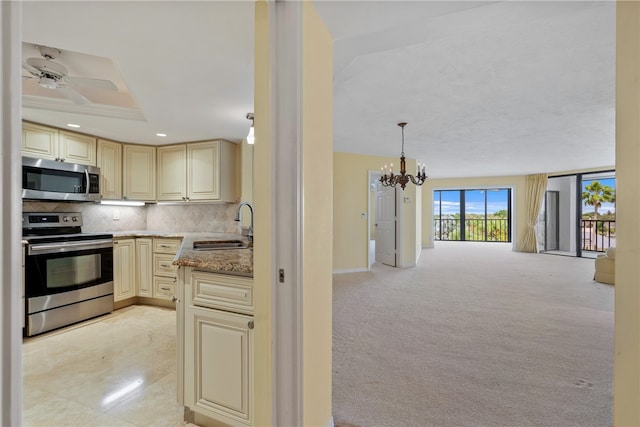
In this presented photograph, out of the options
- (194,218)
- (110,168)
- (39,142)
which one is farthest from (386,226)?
(39,142)

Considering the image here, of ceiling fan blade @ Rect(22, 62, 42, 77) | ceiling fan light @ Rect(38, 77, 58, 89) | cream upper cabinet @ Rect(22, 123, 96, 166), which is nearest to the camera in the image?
ceiling fan blade @ Rect(22, 62, 42, 77)

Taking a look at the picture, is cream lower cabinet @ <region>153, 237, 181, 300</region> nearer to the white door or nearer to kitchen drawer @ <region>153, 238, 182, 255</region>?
kitchen drawer @ <region>153, 238, 182, 255</region>

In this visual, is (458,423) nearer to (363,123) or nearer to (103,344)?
(103,344)

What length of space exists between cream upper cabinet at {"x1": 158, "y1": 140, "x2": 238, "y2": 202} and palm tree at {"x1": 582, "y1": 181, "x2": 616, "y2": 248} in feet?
29.7

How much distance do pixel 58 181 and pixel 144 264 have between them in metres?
1.26

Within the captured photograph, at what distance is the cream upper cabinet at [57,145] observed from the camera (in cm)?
302

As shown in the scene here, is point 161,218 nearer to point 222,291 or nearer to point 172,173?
point 172,173

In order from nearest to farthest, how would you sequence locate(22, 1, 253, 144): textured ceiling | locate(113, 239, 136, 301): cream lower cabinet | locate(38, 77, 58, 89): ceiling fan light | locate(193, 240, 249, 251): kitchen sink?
locate(22, 1, 253, 144): textured ceiling, locate(38, 77, 58, 89): ceiling fan light, locate(193, 240, 249, 251): kitchen sink, locate(113, 239, 136, 301): cream lower cabinet

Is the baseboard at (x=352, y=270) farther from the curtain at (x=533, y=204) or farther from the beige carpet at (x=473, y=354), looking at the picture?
the curtain at (x=533, y=204)

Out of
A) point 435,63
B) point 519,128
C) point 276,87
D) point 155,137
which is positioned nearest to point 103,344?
point 155,137

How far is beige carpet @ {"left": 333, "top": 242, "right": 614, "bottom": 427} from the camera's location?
176cm

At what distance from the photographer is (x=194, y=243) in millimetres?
2527

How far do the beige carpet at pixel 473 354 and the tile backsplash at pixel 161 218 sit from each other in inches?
76.3

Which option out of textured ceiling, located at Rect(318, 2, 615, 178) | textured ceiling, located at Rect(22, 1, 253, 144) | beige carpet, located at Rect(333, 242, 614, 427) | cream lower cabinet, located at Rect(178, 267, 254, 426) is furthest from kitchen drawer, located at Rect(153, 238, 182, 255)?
textured ceiling, located at Rect(318, 2, 615, 178)
